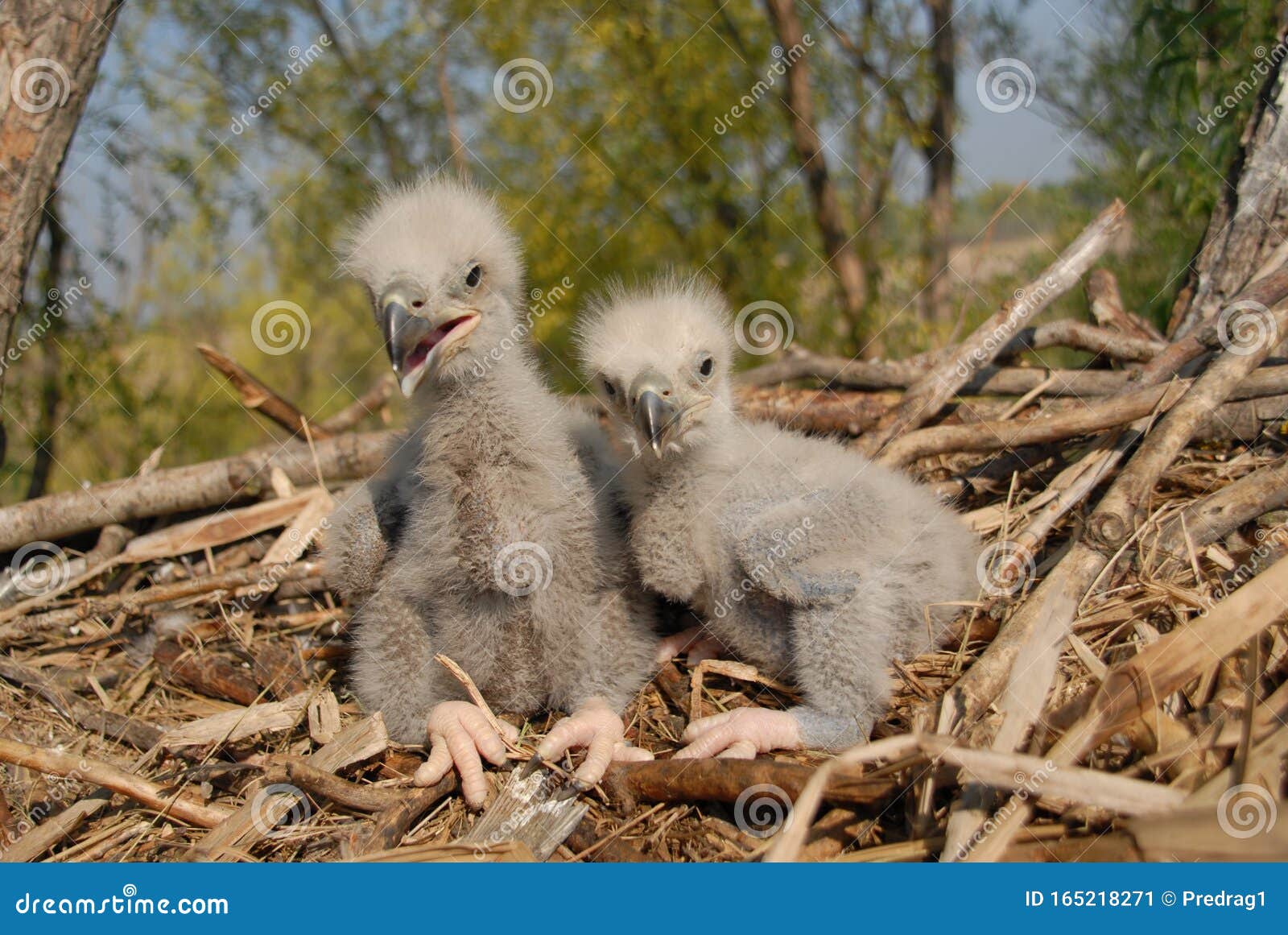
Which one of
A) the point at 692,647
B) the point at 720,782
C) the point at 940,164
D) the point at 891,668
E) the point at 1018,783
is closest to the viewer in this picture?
the point at 1018,783

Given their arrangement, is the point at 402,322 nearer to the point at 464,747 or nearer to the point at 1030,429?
the point at 464,747

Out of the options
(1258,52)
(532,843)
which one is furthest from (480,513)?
(1258,52)

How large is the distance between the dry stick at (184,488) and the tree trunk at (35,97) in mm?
699

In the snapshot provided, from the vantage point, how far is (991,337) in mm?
3449

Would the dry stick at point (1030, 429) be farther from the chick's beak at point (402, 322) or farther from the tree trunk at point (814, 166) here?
the tree trunk at point (814, 166)

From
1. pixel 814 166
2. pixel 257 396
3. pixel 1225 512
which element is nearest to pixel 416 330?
pixel 257 396

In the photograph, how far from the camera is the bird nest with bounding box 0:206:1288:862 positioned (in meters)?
2.06

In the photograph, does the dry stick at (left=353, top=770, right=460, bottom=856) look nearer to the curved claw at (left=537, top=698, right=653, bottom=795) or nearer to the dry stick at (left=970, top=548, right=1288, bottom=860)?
the curved claw at (left=537, top=698, right=653, bottom=795)

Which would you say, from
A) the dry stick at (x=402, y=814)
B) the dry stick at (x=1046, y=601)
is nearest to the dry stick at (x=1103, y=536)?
the dry stick at (x=1046, y=601)

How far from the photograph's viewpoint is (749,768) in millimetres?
2250

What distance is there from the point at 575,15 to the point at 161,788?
563 centimetres

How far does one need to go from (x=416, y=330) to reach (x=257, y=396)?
5.48ft

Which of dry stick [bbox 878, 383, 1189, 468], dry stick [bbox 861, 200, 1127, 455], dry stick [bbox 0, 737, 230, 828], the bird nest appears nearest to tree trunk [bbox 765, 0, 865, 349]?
the bird nest

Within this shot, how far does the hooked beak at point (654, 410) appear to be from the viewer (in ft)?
8.25
